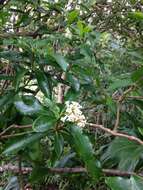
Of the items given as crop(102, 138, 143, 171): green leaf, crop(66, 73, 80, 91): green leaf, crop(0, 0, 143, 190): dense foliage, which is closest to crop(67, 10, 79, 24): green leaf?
crop(0, 0, 143, 190): dense foliage

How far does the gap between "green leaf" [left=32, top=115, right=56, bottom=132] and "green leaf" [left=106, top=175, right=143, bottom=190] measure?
0.19 metres

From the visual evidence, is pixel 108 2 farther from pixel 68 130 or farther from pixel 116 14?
pixel 68 130

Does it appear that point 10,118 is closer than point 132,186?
No

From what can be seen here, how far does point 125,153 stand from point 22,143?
346 mm

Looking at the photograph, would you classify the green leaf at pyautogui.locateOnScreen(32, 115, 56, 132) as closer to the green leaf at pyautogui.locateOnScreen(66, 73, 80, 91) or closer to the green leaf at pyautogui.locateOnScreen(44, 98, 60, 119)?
the green leaf at pyautogui.locateOnScreen(44, 98, 60, 119)

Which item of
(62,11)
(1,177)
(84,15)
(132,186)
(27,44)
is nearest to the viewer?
(132,186)

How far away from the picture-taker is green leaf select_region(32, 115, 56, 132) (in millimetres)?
949

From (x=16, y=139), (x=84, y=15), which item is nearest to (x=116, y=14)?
(x=84, y=15)

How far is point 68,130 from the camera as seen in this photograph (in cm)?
100

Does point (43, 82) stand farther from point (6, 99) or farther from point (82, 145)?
point (82, 145)

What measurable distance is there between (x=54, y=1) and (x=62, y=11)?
10 centimetres

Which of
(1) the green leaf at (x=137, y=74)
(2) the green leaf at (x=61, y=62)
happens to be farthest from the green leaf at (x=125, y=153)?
(2) the green leaf at (x=61, y=62)

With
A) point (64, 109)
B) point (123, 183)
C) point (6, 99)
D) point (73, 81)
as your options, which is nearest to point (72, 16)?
point (73, 81)

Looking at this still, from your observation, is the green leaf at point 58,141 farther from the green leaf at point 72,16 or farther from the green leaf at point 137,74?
the green leaf at point 72,16
